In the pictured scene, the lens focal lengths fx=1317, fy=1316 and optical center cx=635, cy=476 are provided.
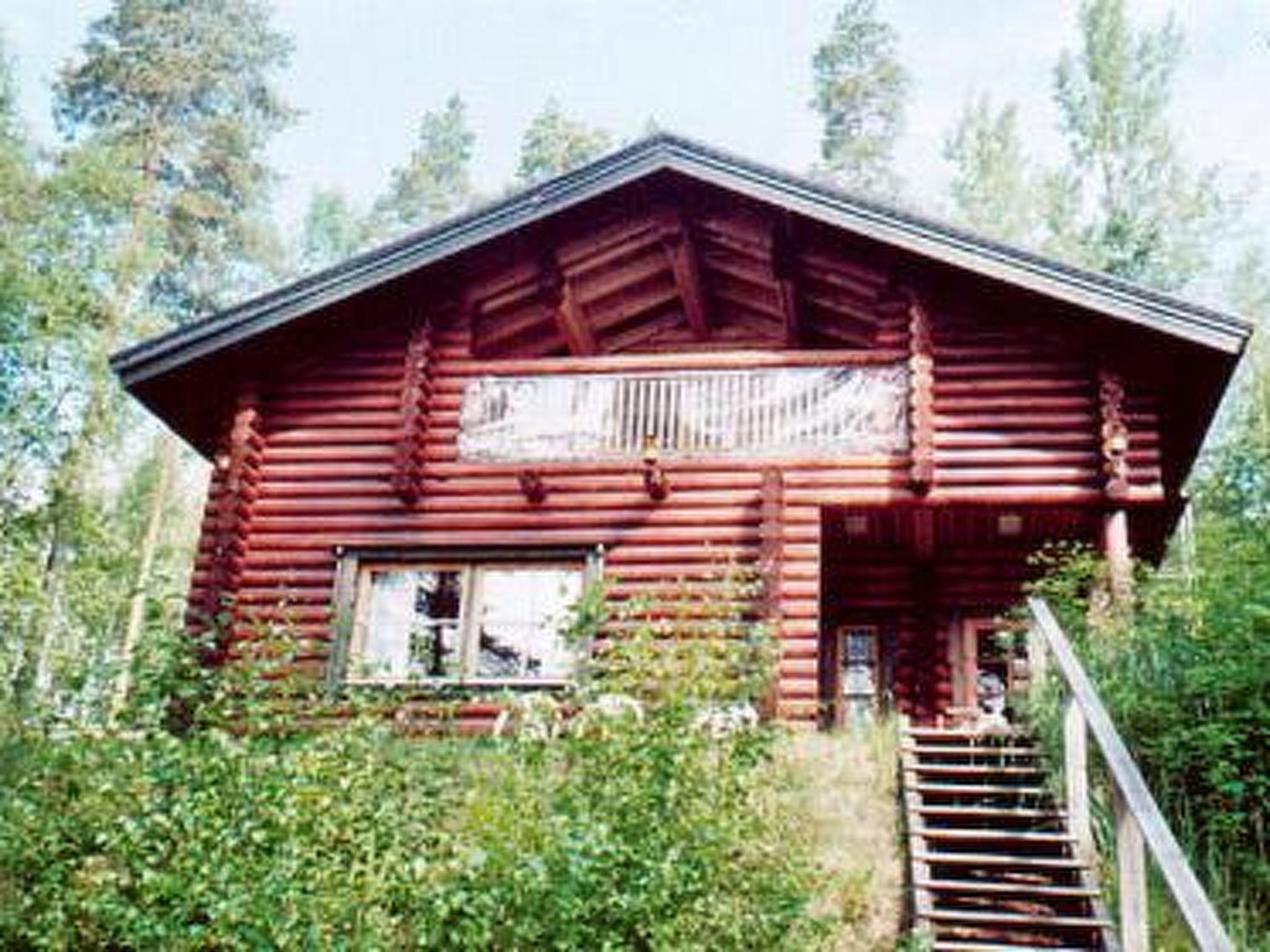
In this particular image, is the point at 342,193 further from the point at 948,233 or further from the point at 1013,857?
the point at 1013,857

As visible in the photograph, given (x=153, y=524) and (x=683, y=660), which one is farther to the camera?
(x=153, y=524)

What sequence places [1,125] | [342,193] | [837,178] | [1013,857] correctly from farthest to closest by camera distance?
[342,193] < [837,178] < [1,125] < [1013,857]

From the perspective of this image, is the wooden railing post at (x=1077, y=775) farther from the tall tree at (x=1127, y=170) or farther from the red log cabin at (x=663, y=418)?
the tall tree at (x=1127, y=170)

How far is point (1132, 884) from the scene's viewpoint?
6465 millimetres

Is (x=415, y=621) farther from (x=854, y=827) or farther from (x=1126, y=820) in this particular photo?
(x=1126, y=820)

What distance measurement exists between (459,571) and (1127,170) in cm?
2223

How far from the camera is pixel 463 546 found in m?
13.8

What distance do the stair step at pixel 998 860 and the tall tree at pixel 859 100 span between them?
3101 centimetres

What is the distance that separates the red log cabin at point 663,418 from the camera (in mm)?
13094

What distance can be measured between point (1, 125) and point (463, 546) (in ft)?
51.0

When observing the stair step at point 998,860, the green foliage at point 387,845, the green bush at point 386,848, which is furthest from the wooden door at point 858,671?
the green bush at point 386,848

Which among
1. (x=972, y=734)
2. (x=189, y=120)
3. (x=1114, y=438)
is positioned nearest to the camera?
(x=972, y=734)

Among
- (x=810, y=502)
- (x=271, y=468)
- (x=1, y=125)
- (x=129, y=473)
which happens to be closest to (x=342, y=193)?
(x=129, y=473)

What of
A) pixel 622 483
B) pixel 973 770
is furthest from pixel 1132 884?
pixel 622 483
